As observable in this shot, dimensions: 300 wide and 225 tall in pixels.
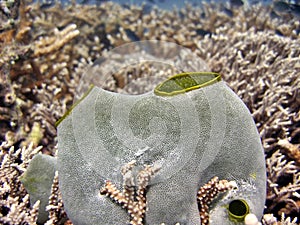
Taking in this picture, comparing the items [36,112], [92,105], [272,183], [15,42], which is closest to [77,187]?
[92,105]

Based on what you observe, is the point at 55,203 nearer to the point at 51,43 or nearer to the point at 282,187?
the point at 282,187

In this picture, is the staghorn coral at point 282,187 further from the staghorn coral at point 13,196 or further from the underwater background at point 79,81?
the staghorn coral at point 13,196

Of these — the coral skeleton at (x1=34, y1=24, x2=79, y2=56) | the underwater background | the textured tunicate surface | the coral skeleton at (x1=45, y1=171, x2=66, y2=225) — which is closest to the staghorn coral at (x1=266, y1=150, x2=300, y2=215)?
the underwater background

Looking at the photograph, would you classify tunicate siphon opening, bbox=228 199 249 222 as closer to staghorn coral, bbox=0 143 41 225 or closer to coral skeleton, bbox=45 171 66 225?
coral skeleton, bbox=45 171 66 225

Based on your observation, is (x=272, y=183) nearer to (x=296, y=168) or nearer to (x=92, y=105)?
(x=296, y=168)

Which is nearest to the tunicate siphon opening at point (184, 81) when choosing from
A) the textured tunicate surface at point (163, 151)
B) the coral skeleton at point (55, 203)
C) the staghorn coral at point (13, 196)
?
the textured tunicate surface at point (163, 151)

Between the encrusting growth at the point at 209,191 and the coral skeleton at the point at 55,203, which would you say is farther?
the coral skeleton at the point at 55,203
